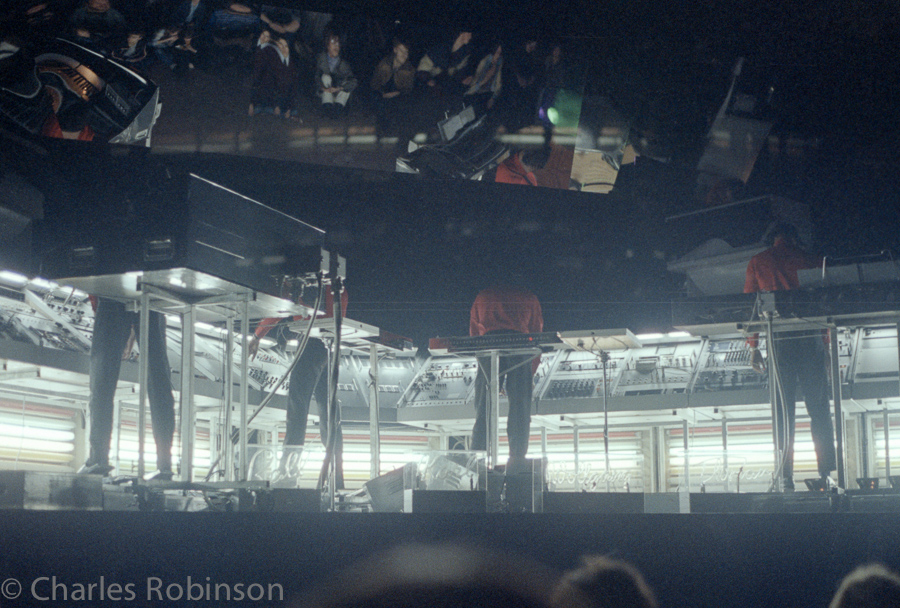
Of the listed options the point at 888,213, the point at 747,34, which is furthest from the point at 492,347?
the point at 888,213

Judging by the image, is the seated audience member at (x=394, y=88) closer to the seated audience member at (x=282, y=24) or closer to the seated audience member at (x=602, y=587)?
the seated audience member at (x=282, y=24)

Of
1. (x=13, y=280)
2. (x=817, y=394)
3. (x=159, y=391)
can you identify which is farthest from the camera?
(x=13, y=280)

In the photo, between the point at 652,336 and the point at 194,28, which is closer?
the point at 194,28

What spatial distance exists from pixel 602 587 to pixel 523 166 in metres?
3.06

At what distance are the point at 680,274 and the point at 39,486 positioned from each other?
13.8 feet

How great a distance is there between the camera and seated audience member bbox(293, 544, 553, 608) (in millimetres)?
1600

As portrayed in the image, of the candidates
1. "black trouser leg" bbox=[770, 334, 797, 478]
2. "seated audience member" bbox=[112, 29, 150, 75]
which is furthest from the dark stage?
"seated audience member" bbox=[112, 29, 150, 75]

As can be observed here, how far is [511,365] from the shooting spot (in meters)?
3.75

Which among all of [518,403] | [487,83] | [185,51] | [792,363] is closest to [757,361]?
[792,363]

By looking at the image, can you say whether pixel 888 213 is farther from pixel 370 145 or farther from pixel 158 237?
pixel 158 237

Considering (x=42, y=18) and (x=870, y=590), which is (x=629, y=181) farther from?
(x=870, y=590)

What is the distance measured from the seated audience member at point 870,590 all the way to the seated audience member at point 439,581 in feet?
1.91

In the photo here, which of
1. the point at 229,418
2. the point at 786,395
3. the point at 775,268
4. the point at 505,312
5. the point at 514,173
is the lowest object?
the point at 229,418

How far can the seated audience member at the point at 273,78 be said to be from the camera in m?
3.52
